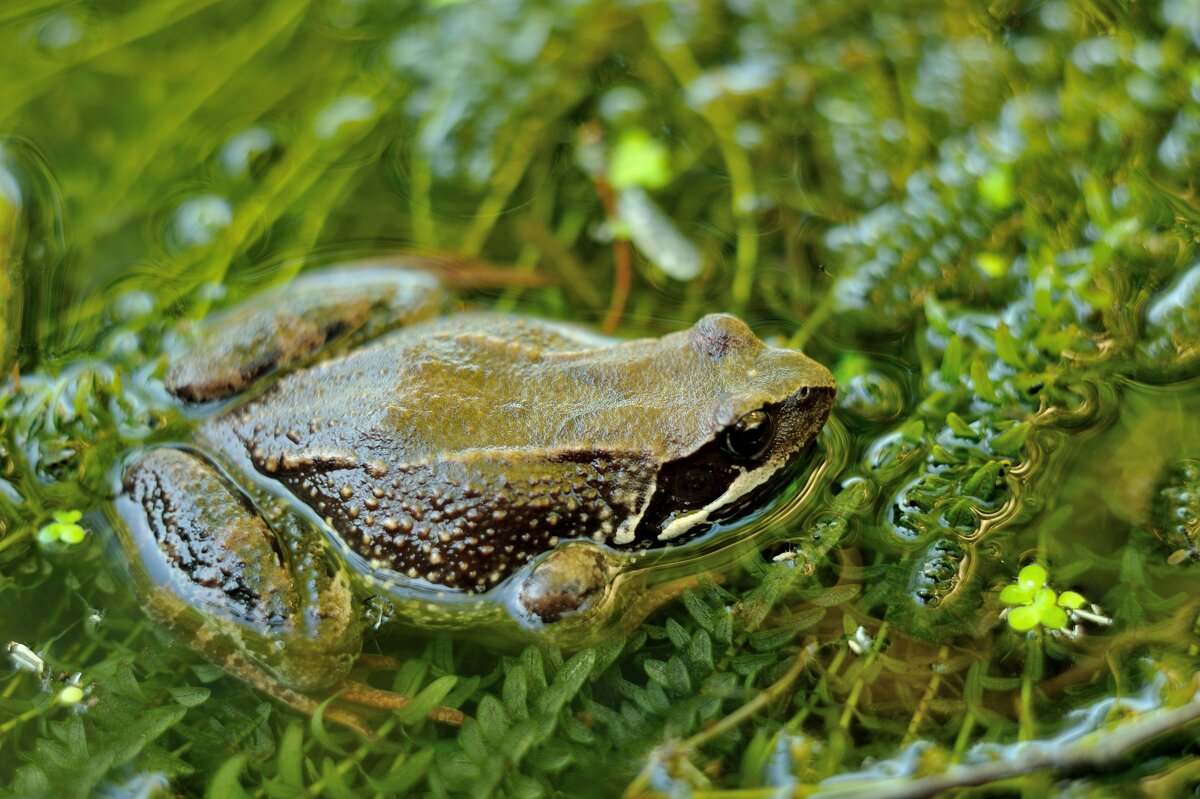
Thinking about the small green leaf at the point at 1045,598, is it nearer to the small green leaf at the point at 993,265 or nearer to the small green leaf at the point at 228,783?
the small green leaf at the point at 993,265

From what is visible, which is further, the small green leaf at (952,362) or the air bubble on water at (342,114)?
the air bubble on water at (342,114)

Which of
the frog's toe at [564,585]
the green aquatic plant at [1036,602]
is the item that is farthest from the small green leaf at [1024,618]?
the frog's toe at [564,585]

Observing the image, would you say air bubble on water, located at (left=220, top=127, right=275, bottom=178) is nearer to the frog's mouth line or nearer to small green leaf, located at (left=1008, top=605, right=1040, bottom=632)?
the frog's mouth line

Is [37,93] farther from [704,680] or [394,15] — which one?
[704,680]

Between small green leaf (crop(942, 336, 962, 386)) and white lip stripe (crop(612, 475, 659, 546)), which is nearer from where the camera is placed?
white lip stripe (crop(612, 475, 659, 546))

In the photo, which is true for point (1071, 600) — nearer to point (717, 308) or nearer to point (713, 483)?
point (713, 483)

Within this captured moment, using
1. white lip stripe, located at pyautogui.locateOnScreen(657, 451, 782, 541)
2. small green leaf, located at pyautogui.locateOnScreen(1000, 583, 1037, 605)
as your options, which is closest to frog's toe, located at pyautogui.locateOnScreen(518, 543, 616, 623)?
white lip stripe, located at pyautogui.locateOnScreen(657, 451, 782, 541)
